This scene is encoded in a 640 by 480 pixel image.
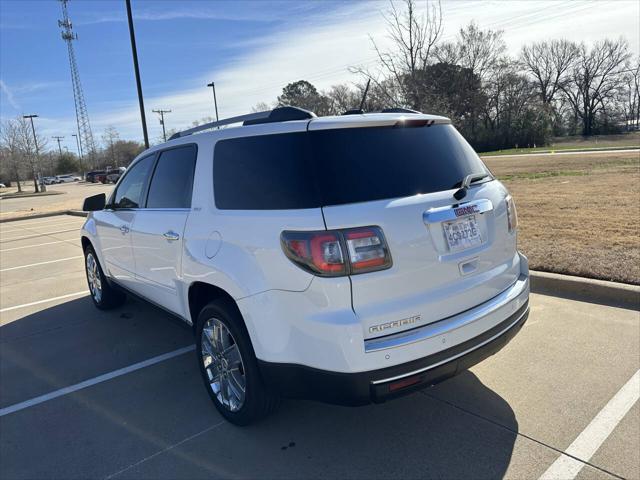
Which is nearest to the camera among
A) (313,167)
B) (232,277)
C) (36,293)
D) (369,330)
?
(369,330)

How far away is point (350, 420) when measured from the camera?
314cm

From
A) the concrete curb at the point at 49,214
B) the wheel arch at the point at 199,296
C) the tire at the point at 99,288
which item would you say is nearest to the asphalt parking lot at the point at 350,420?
the wheel arch at the point at 199,296

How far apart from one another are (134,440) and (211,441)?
517mm

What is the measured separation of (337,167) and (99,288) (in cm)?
434

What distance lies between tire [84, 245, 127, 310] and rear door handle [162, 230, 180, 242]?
231 centimetres

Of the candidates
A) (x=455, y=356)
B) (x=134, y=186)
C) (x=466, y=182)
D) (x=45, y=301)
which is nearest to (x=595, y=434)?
(x=455, y=356)

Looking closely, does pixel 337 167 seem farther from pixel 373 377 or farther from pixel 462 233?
pixel 373 377

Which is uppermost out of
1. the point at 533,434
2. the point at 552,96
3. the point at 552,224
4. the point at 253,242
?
the point at 552,96

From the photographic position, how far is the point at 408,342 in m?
2.42

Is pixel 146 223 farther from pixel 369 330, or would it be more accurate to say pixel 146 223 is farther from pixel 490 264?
pixel 490 264

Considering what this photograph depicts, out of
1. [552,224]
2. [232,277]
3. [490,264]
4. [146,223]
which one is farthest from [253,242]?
[552,224]

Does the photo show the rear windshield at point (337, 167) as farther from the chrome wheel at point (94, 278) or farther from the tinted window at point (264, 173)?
the chrome wheel at point (94, 278)

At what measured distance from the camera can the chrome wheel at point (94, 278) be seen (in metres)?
5.76

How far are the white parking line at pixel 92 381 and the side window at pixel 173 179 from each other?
138 cm
